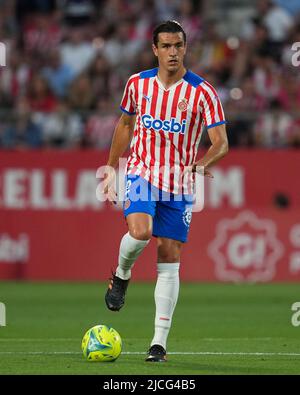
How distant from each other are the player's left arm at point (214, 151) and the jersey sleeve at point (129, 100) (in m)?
0.76

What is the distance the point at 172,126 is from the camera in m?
9.16

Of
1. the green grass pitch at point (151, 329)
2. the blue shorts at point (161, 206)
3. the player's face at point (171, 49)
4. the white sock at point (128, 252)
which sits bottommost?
the green grass pitch at point (151, 329)

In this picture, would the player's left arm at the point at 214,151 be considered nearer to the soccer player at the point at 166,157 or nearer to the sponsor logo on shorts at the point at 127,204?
the soccer player at the point at 166,157

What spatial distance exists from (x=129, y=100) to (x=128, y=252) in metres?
1.34

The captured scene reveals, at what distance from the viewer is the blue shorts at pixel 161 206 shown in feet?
29.7

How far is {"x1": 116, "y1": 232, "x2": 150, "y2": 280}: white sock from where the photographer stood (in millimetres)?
8852

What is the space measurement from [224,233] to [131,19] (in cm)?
499

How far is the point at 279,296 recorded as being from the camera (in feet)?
52.2

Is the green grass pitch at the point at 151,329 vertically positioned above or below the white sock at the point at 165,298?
below

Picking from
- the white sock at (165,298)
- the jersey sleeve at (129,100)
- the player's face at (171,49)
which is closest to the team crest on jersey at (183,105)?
the player's face at (171,49)
